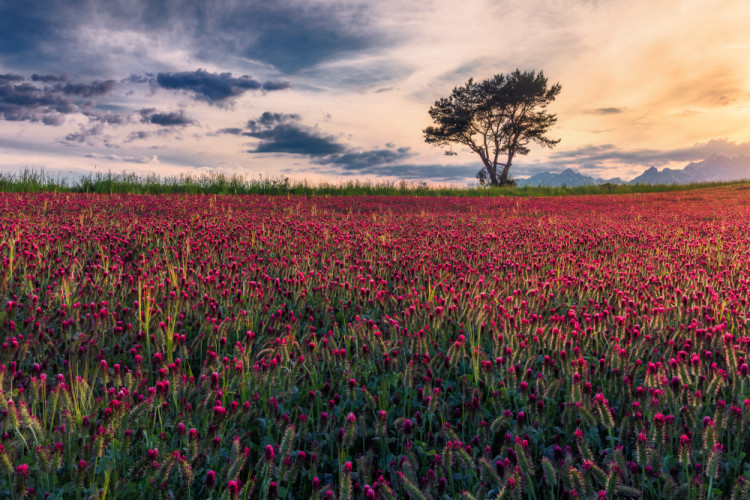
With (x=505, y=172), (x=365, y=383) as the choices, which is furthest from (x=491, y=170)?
(x=365, y=383)

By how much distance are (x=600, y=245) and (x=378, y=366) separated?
6.45 m

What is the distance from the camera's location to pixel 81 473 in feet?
6.29

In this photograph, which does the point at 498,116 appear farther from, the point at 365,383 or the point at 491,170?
the point at 365,383

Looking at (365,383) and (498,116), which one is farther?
(498,116)

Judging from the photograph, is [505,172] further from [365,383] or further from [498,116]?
[365,383]

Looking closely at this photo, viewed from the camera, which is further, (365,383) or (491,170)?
(491,170)

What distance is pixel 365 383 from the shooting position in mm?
2984

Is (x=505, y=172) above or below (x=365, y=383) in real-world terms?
above

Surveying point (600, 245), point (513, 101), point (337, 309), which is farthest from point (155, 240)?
point (513, 101)

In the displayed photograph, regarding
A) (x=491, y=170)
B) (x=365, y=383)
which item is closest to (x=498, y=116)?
(x=491, y=170)

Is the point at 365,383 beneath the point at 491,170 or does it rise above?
beneath

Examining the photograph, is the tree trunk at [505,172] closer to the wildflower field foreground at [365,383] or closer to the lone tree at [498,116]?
the lone tree at [498,116]

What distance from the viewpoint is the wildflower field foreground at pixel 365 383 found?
205 centimetres

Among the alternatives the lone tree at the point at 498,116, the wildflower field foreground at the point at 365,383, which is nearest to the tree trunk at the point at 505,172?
the lone tree at the point at 498,116
